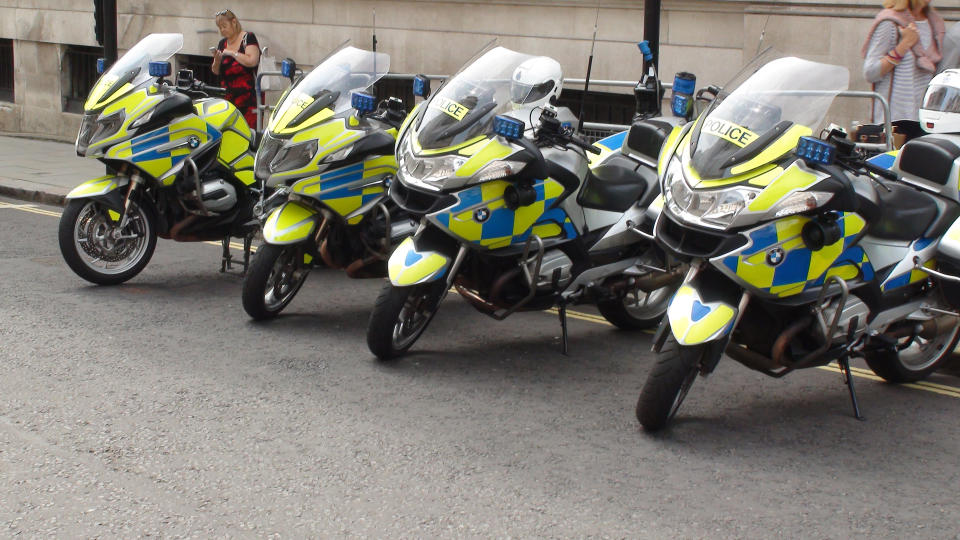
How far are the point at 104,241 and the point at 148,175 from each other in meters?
0.51

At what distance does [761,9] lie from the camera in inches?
472

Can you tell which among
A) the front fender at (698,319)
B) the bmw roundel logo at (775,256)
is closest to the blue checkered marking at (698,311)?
the front fender at (698,319)

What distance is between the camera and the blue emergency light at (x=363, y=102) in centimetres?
709

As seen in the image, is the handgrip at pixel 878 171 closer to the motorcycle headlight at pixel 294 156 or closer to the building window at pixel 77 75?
the motorcycle headlight at pixel 294 156

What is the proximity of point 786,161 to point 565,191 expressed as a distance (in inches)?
62.1

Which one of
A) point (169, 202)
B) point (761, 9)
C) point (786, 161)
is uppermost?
point (761, 9)

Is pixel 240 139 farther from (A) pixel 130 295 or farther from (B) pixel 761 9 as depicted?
(B) pixel 761 9

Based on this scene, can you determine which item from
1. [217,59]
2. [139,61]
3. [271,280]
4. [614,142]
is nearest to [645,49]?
[614,142]

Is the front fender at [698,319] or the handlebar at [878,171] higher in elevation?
the handlebar at [878,171]

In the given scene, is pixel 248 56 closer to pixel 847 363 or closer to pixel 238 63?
pixel 238 63

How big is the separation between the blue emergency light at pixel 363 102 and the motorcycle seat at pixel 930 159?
301cm

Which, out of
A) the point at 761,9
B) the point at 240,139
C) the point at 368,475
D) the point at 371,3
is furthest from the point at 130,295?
the point at 371,3

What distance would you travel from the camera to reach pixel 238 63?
11695mm

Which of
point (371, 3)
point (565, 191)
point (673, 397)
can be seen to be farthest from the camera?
point (371, 3)
